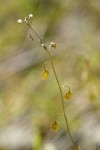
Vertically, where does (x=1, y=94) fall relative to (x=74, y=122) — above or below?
above

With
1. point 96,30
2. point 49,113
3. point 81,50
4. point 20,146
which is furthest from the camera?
point 96,30

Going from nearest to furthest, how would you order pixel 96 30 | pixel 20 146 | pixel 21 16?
pixel 20 146, pixel 96 30, pixel 21 16

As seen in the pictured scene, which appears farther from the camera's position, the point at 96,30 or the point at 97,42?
the point at 96,30

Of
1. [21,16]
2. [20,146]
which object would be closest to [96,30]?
[21,16]

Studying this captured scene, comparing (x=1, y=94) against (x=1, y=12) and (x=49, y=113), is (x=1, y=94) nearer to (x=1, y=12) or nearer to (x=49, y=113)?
(x=49, y=113)

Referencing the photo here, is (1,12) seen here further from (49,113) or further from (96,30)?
(49,113)

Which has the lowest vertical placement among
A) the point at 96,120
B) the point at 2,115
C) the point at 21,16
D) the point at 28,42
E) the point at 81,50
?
the point at 96,120
